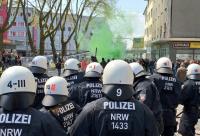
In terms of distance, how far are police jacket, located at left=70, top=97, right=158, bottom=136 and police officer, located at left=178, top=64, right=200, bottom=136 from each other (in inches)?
194

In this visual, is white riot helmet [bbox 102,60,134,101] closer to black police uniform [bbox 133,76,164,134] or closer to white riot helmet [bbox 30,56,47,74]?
black police uniform [bbox 133,76,164,134]

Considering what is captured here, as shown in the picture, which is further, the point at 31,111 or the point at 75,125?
the point at 75,125

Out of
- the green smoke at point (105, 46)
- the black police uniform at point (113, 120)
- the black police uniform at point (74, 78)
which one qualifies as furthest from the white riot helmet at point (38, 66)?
the green smoke at point (105, 46)

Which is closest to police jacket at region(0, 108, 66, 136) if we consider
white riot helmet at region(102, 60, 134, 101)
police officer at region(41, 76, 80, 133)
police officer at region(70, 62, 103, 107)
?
white riot helmet at region(102, 60, 134, 101)

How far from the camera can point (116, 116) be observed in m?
3.85

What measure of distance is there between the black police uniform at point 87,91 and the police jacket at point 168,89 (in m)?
1.24

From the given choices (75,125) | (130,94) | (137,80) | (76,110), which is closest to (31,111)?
(75,125)

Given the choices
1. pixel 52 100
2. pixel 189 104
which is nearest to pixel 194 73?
pixel 189 104

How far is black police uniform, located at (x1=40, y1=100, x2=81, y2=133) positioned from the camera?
5.16 metres

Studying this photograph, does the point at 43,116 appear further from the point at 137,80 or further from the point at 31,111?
the point at 137,80

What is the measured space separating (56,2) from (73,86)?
3403 cm

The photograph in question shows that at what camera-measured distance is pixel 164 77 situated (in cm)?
828

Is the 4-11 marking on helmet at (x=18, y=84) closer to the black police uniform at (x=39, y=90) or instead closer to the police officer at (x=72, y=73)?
the black police uniform at (x=39, y=90)

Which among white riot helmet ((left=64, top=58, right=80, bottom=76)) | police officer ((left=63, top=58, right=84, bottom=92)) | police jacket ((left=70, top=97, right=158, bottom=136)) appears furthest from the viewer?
white riot helmet ((left=64, top=58, right=80, bottom=76))
